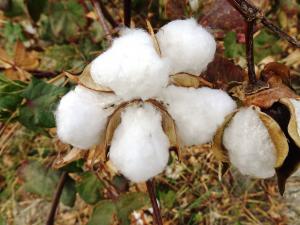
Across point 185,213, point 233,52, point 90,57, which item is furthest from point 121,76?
point 185,213

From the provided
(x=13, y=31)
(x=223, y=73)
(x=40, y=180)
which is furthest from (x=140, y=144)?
(x=13, y=31)

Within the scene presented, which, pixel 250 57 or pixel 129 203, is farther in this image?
pixel 129 203

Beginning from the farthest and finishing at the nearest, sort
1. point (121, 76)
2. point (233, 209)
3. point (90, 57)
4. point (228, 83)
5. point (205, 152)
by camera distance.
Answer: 1. point (205, 152)
2. point (233, 209)
3. point (90, 57)
4. point (228, 83)
5. point (121, 76)

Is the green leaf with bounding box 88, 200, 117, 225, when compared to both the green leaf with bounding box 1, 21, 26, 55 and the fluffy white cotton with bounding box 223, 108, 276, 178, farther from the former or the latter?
the green leaf with bounding box 1, 21, 26, 55

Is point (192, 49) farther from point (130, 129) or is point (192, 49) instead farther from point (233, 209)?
point (233, 209)

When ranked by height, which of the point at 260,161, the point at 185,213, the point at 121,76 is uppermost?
the point at 121,76

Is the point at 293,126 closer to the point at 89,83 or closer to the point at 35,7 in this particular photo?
the point at 89,83

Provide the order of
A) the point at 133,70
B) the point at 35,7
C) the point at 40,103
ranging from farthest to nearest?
the point at 35,7 → the point at 40,103 → the point at 133,70

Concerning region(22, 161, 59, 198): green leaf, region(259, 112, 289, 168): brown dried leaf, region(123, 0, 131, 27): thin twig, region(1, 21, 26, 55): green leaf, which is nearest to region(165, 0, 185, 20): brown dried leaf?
region(123, 0, 131, 27): thin twig

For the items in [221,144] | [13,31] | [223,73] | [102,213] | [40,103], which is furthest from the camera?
[13,31]
